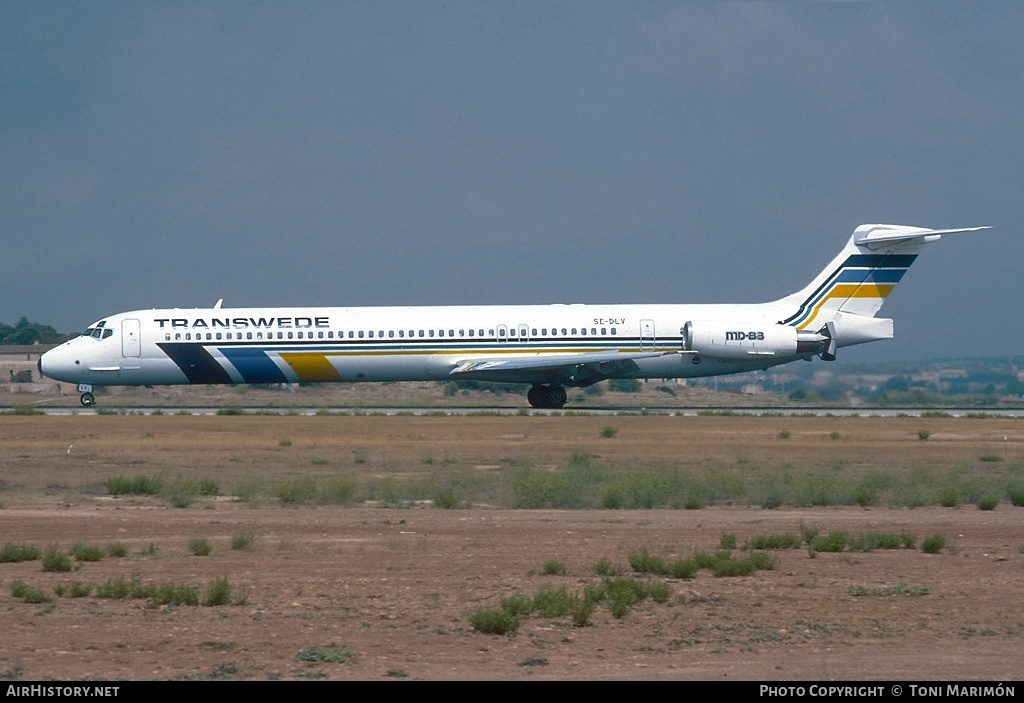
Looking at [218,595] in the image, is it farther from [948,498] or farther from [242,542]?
[948,498]

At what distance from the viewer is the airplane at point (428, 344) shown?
40281mm

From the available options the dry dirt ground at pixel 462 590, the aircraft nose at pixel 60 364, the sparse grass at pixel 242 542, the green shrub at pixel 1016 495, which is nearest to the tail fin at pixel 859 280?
the dry dirt ground at pixel 462 590

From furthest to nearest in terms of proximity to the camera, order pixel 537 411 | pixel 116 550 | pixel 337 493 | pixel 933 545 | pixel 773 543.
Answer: pixel 537 411
pixel 337 493
pixel 773 543
pixel 933 545
pixel 116 550

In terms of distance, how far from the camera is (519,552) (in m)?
14.6

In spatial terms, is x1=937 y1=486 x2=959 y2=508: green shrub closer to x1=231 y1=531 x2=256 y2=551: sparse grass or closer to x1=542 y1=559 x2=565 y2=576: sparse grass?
x1=542 y1=559 x2=565 y2=576: sparse grass

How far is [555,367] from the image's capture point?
131ft

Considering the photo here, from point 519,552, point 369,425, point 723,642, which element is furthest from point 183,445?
point 723,642

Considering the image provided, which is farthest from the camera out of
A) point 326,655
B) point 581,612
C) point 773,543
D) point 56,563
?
point 773,543

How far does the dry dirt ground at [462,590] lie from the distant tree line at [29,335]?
7732 centimetres

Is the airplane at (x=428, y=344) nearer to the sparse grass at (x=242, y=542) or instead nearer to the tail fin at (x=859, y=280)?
the tail fin at (x=859, y=280)

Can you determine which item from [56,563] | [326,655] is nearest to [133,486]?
[56,563]

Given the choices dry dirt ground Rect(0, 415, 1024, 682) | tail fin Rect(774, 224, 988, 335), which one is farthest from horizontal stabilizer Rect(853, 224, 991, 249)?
dry dirt ground Rect(0, 415, 1024, 682)

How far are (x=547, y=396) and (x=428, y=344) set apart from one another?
4.60 meters
